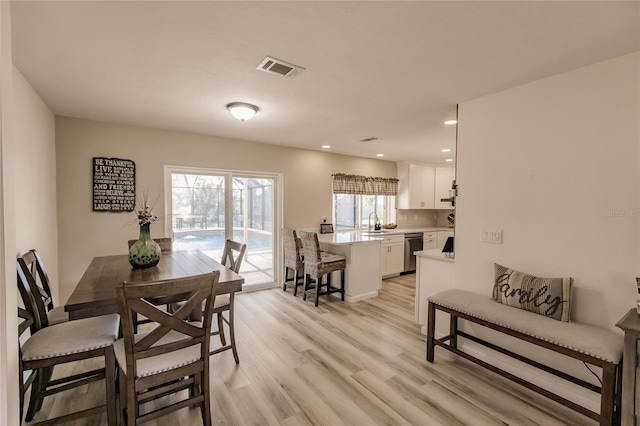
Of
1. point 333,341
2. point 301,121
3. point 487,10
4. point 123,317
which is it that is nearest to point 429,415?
point 333,341

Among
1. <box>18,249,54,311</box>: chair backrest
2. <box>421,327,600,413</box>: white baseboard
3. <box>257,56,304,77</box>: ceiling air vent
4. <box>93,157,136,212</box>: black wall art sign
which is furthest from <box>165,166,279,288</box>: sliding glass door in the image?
<box>421,327,600,413</box>: white baseboard

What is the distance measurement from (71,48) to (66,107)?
5.03 ft

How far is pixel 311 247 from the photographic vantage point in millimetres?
4098

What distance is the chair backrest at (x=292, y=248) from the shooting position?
4.38m

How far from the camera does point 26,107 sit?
2.35 meters

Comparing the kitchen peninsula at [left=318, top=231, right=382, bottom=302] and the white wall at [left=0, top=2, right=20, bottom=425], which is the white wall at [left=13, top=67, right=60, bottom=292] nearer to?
the white wall at [left=0, top=2, right=20, bottom=425]

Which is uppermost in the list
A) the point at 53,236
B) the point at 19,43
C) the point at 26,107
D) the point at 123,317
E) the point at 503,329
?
the point at 19,43

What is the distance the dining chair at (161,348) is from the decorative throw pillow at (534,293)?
2.22 meters

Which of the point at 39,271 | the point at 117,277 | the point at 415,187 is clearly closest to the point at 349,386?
the point at 117,277

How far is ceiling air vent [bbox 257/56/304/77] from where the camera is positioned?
205 centimetres

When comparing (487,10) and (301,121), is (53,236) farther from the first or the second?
(487,10)

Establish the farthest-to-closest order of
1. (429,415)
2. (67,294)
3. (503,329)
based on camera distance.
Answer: (67,294) → (503,329) → (429,415)

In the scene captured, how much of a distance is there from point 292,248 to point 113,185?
246 centimetres

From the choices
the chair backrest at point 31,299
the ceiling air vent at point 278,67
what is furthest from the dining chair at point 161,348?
the ceiling air vent at point 278,67
